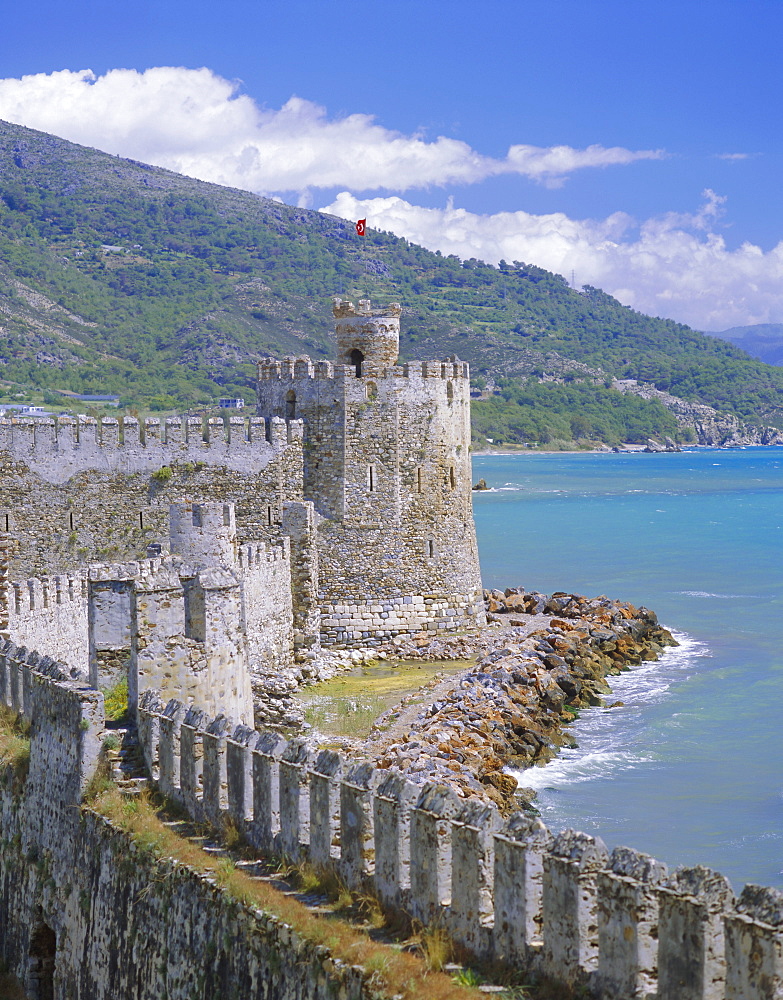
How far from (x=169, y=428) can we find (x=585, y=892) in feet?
65.0

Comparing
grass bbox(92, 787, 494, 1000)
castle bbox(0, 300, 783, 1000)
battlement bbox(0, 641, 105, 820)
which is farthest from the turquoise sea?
grass bbox(92, 787, 494, 1000)

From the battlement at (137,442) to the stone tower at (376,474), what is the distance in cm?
99

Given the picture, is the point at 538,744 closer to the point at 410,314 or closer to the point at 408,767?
the point at 408,767

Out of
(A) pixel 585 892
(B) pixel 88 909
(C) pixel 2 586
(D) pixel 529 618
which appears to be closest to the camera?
(A) pixel 585 892

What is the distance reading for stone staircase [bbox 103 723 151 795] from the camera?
11594mm

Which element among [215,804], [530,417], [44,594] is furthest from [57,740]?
[530,417]

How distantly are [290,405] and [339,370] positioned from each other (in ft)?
4.18

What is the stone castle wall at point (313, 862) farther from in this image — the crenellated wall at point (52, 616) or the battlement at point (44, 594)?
the battlement at point (44, 594)

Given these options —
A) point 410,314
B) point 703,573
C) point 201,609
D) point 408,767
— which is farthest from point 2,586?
point 410,314

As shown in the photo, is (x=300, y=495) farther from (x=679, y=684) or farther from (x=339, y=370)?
(x=679, y=684)

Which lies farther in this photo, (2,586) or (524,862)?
(2,586)

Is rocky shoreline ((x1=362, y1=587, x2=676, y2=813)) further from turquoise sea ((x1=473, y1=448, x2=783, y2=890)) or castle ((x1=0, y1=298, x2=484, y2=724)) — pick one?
castle ((x1=0, y1=298, x2=484, y2=724))

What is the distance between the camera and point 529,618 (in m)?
34.0

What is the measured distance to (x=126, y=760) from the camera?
1183 cm
